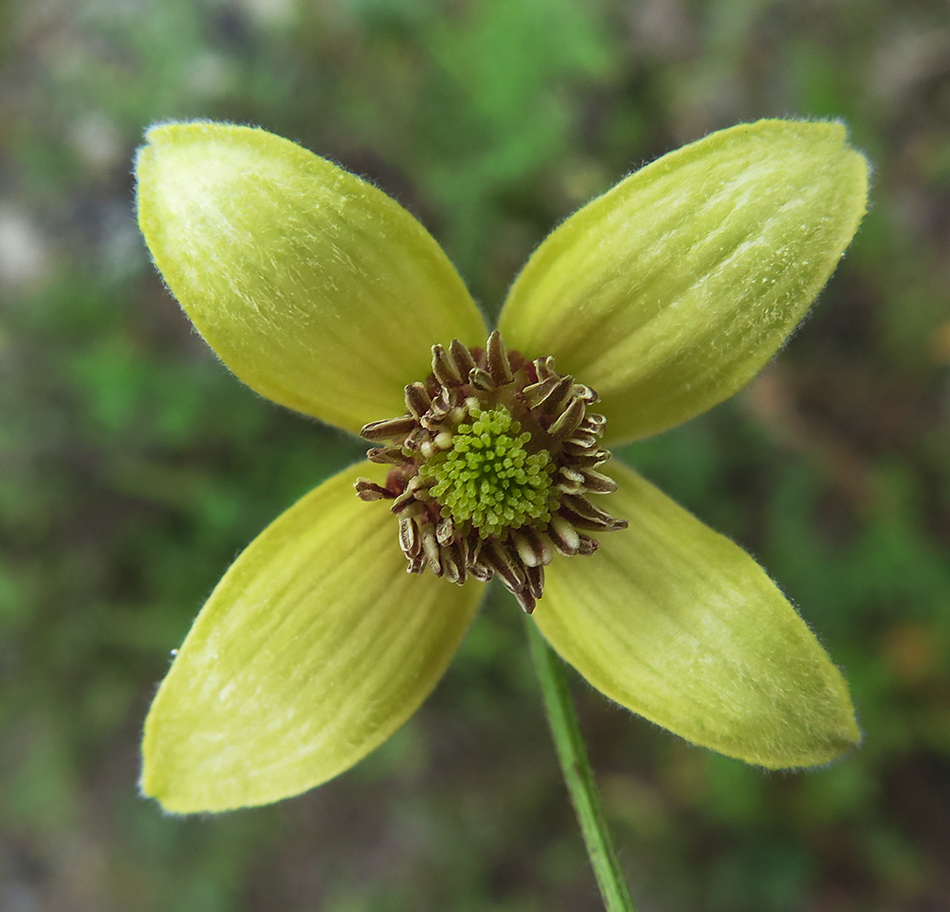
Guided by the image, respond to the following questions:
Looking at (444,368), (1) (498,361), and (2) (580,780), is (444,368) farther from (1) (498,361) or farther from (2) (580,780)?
(2) (580,780)

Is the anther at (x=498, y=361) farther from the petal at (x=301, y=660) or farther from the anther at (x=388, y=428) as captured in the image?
the petal at (x=301, y=660)

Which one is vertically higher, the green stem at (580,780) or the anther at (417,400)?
the anther at (417,400)

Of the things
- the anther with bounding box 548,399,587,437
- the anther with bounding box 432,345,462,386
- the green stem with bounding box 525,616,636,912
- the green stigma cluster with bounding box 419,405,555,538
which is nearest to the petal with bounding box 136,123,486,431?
the anther with bounding box 432,345,462,386

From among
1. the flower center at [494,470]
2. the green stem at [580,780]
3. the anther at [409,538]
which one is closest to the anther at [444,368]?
the flower center at [494,470]

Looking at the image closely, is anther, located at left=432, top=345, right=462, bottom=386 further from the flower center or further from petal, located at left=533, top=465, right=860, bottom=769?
petal, located at left=533, top=465, right=860, bottom=769

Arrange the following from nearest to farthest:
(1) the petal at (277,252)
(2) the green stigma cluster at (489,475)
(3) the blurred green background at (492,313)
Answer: (1) the petal at (277,252), (2) the green stigma cluster at (489,475), (3) the blurred green background at (492,313)

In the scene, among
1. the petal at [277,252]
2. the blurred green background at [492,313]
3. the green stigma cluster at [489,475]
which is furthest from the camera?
the blurred green background at [492,313]

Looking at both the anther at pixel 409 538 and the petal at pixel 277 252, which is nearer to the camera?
the petal at pixel 277 252
